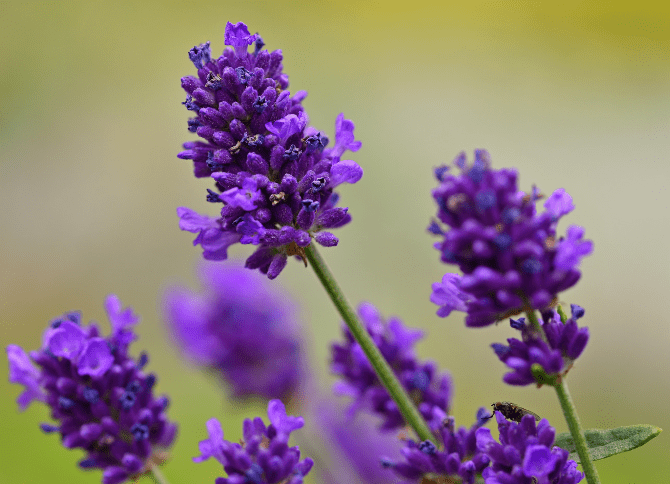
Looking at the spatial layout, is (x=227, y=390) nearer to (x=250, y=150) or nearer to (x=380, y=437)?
(x=380, y=437)

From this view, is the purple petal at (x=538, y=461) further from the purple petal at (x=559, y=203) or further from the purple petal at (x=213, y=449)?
the purple petal at (x=213, y=449)

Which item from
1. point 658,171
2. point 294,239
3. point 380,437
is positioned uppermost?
point 294,239

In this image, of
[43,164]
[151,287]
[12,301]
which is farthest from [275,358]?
[43,164]

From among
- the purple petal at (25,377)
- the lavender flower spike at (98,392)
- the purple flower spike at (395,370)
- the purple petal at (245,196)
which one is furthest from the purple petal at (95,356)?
the purple flower spike at (395,370)

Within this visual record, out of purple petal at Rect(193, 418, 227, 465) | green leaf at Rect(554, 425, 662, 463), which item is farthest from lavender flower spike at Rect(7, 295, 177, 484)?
green leaf at Rect(554, 425, 662, 463)

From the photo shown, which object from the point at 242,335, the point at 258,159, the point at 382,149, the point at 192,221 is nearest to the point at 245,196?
the point at 258,159

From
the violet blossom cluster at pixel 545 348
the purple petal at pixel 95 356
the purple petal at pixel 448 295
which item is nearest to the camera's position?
the violet blossom cluster at pixel 545 348
